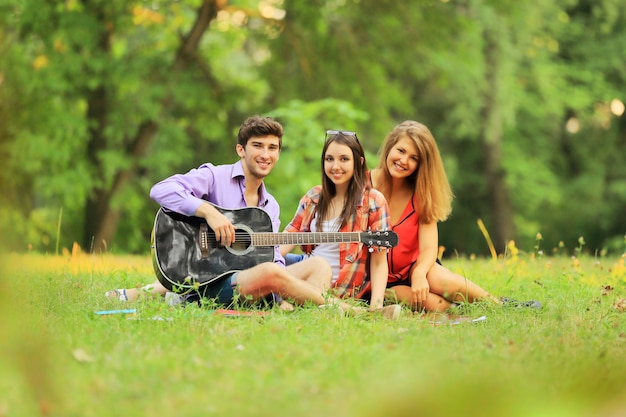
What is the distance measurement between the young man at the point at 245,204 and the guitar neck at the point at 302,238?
5.5 inches

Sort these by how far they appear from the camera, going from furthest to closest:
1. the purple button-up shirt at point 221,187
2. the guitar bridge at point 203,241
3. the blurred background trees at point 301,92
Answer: the blurred background trees at point 301,92 → the purple button-up shirt at point 221,187 → the guitar bridge at point 203,241

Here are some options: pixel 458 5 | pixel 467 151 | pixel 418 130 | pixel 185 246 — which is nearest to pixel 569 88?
pixel 467 151

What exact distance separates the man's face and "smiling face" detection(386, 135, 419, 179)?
31.4 inches

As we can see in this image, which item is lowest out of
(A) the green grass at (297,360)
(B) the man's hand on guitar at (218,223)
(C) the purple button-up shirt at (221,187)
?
(A) the green grass at (297,360)

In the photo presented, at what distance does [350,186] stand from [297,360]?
2.07 meters

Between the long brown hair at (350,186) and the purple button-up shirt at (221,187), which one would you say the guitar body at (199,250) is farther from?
the long brown hair at (350,186)

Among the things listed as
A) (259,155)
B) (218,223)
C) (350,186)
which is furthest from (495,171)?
(218,223)

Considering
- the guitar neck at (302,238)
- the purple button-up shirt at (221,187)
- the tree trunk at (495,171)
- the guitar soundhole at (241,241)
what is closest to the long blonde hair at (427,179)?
the guitar neck at (302,238)

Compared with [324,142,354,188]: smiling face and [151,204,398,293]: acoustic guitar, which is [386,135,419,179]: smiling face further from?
[151,204,398,293]: acoustic guitar

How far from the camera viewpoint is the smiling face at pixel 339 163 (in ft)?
16.9

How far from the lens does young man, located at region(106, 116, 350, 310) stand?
15.6 ft

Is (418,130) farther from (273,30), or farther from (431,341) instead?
(273,30)

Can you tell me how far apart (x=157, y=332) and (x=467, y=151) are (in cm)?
1636

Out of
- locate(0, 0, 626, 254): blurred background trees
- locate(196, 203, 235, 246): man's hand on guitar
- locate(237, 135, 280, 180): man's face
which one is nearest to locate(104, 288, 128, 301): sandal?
locate(196, 203, 235, 246): man's hand on guitar
